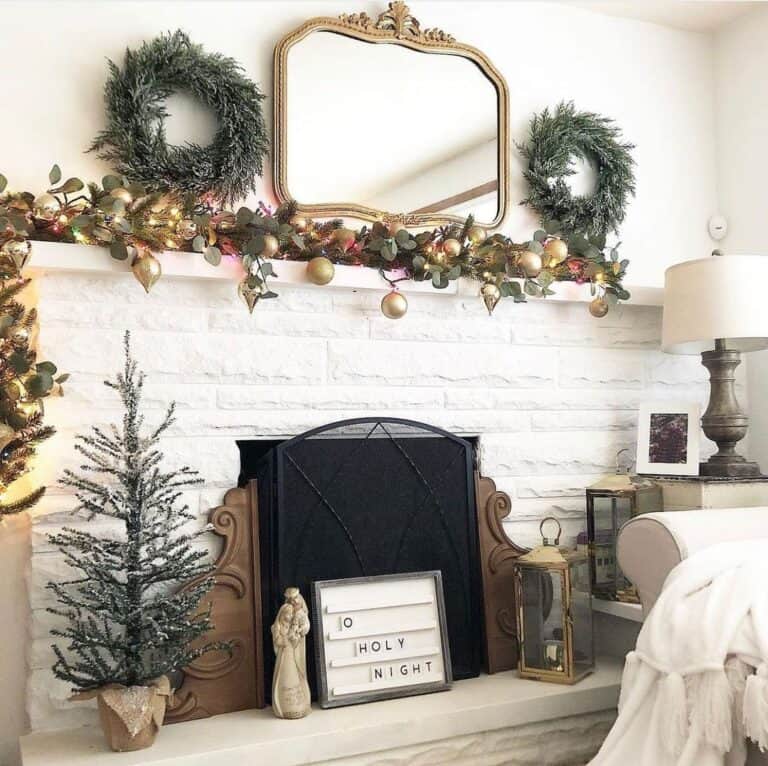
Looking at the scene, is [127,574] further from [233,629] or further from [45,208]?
[45,208]

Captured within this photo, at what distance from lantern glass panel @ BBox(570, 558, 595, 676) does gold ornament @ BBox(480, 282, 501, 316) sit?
744 millimetres

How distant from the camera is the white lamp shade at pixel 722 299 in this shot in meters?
2.36

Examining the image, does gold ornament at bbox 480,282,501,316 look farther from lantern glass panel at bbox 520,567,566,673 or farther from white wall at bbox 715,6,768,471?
white wall at bbox 715,6,768,471

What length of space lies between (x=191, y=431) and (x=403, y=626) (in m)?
0.75

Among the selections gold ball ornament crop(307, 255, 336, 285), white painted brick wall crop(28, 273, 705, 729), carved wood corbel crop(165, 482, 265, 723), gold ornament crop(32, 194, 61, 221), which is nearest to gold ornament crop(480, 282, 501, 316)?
white painted brick wall crop(28, 273, 705, 729)

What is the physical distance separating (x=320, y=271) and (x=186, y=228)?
1.16 ft

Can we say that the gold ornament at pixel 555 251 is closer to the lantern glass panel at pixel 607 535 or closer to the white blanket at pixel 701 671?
the lantern glass panel at pixel 607 535

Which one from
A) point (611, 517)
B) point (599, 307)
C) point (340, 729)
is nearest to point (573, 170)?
point (599, 307)

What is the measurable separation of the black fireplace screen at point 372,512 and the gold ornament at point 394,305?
292 millimetres

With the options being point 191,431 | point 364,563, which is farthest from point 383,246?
point 364,563

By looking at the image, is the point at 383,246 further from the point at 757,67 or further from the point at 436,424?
the point at 757,67

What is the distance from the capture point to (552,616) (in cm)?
229

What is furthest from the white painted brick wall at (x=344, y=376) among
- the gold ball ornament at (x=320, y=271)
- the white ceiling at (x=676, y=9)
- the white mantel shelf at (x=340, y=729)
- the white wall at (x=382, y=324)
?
the white ceiling at (x=676, y=9)

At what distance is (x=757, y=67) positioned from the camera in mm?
2891
